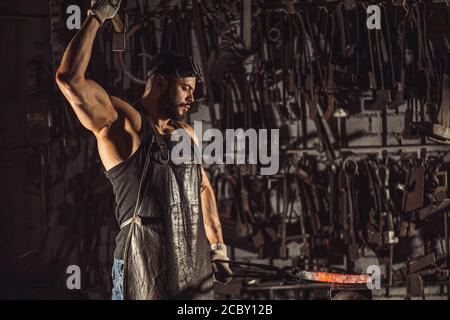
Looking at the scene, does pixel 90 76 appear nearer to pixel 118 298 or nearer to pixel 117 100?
pixel 117 100

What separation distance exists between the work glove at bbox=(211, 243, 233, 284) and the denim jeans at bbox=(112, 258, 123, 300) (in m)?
0.57

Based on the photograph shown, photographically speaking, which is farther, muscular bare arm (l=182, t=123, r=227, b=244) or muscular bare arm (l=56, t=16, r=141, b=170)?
muscular bare arm (l=182, t=123, r=227, b=244)

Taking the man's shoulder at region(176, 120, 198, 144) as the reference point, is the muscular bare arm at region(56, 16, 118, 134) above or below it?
above

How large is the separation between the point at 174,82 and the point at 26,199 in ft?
3.94

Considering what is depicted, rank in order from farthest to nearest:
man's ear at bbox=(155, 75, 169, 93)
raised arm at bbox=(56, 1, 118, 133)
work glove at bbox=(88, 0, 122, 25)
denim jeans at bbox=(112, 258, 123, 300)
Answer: man's ear at bbox=(155, 75, 169, 93), denim jeans at bbox=(112, 258, 123, 300), work glove at bbox=(88, 0, 122, 25), raised arm at bbox=(56, 1, 118, 133)

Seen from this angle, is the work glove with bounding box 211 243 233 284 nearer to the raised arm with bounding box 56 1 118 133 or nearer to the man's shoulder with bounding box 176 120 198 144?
the man's shoulder with bounding box 176 120 198 144

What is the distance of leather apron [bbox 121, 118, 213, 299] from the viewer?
5.21 meters

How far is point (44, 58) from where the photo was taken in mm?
5555

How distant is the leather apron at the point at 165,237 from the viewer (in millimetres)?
5215

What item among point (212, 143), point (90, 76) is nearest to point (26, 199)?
point (90, 76)

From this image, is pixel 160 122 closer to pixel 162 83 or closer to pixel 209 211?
pixel 162 83

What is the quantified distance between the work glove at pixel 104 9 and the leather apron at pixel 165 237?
733 millimetres

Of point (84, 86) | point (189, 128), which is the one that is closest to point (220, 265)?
point (189, 128)

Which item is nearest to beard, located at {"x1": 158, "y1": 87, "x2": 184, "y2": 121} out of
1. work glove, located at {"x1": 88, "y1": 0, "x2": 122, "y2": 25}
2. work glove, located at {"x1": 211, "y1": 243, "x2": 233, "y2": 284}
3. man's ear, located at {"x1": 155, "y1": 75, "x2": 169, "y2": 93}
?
man's ear, located at {"x1": 155, "y1": 75, "x2": 169, "y2": 93}
